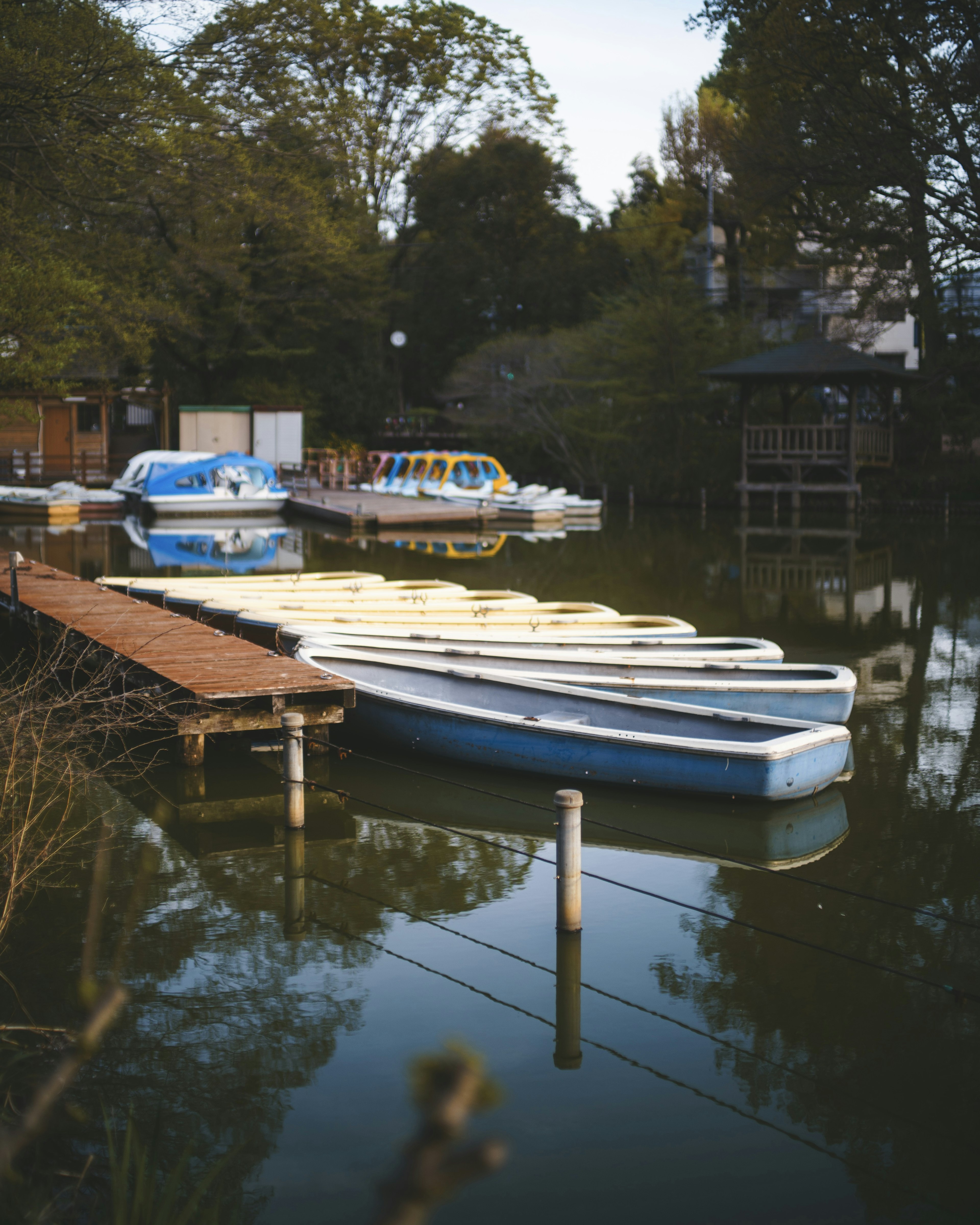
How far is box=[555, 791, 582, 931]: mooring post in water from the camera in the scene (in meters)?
6.08

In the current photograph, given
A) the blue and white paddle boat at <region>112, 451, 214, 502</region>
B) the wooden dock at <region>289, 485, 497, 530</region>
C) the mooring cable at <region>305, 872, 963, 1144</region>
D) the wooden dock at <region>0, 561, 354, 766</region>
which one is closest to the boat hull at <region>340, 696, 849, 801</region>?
the wooden dock at <region>0, 561, 354, 766</region>

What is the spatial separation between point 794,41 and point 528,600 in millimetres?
25171

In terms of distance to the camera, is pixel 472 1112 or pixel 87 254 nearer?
pixel 472 1112

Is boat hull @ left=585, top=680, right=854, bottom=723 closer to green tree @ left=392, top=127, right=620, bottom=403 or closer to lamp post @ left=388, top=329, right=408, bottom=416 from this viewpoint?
green tree @ left=392, top=127, right=620, bottom=403

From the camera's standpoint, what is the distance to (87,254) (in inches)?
883

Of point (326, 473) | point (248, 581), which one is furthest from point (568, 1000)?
point (326, 473)

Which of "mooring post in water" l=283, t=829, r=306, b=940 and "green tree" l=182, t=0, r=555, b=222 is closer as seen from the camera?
"mooring post in water" l=283, t=829, r=306, b=940

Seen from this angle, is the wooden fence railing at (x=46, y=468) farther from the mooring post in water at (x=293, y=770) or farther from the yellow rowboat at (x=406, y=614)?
the mooring post in water at (x=293, y=770)

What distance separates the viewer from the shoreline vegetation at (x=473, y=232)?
44.6 feet

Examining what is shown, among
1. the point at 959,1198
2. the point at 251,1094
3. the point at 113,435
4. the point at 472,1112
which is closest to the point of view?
the point at 472,1112

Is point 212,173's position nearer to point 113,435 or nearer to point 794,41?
point 794,41

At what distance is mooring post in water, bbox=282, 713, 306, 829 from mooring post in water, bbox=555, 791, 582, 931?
6.68 ft

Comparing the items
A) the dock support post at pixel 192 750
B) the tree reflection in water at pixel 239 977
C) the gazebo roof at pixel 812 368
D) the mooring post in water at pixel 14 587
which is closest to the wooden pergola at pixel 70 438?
the gazebo roof at pixel 812 368

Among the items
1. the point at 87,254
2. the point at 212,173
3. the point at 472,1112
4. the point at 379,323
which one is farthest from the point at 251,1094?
the point at 379,323
